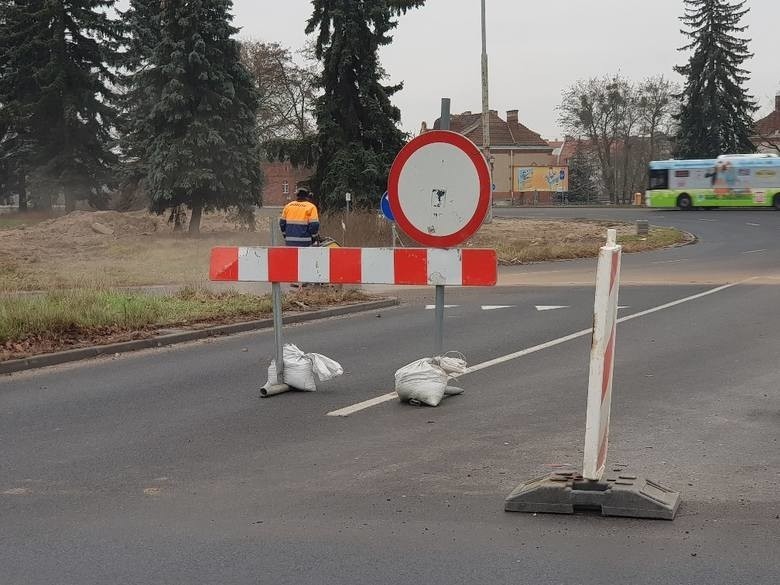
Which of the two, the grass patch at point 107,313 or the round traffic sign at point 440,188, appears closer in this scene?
the round traffic sign at point 440,188

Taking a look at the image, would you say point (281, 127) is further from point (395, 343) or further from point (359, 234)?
point (395, 343)

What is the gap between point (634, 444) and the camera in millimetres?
6309

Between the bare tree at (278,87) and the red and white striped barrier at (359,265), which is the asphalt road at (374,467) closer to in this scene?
the red and white striped barrier at (359,265)

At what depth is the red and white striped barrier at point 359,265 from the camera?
7.58m

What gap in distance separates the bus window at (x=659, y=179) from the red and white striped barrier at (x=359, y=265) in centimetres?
5429

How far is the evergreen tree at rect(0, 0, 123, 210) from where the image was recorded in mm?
50781

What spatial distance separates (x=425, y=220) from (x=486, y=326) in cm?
566

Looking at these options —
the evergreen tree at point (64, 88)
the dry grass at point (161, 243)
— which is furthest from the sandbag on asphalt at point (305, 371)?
the evergreen tree at point (64, 88)

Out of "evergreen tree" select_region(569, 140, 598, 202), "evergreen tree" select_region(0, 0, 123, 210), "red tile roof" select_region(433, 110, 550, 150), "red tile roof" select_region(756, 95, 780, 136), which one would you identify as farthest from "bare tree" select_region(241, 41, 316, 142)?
"red tile roof" select_region(756, 95, 780, 136)

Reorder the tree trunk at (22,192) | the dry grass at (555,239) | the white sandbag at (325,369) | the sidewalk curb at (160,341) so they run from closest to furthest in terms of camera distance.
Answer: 1. the white sandbag at (325,369)
2. the sidewalk curb at (160,341)
3. the dry grass at (555,239)
4. the tree trunk at (22,192)

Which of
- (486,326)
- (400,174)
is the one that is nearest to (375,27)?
(486,326)

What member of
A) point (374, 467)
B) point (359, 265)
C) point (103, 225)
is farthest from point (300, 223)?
point (103, 225)

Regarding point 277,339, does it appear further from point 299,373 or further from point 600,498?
point 600,498

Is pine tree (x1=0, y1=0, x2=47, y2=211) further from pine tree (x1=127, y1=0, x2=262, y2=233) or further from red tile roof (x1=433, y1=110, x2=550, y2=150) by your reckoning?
red tile roof (x1=433, y1=110, x2=550, y2=150)
